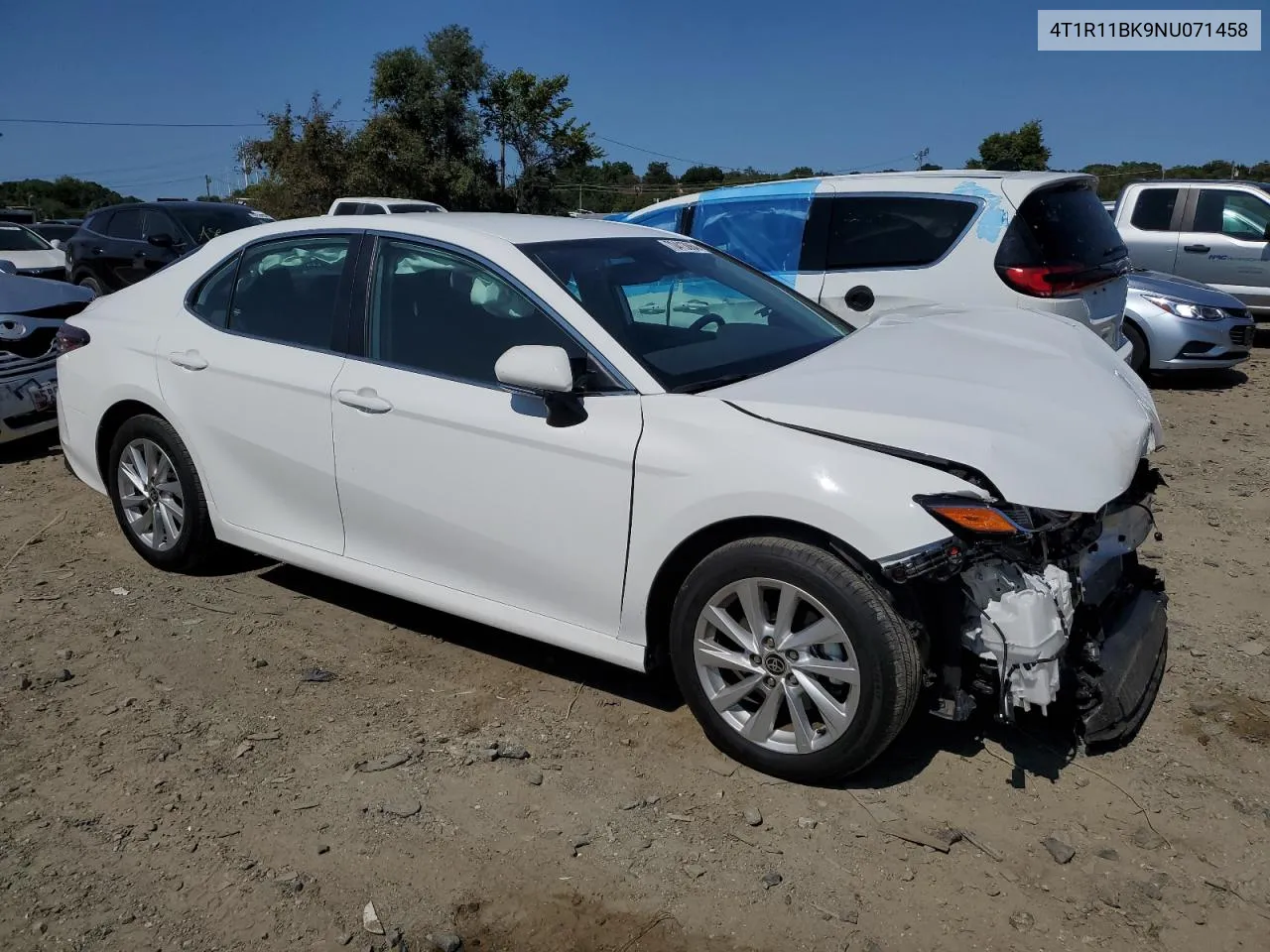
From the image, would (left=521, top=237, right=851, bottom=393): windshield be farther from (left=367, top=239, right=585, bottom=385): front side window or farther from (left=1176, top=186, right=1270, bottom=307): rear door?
(left=1176, top=186, right=1270, bottom=307): rear door

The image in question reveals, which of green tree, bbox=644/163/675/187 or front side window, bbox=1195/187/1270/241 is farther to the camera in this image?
green tree, bbox=644/163/675/187

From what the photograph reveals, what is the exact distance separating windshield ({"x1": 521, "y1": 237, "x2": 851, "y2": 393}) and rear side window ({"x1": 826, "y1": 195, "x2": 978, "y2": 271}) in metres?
2.51

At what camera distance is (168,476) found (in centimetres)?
461

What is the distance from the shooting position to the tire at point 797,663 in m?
2.88

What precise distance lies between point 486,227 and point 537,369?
0.96 meters

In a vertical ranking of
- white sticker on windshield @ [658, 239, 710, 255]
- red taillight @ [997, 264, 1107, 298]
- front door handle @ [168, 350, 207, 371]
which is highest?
white sticker on windshield @ [658, 239, 710, 255]

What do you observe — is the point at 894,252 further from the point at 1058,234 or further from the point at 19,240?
the point at 19,240

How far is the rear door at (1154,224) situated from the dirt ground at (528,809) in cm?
868

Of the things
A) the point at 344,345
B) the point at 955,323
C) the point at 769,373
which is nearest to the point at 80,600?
the point at 344,345

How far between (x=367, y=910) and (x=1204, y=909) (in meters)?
2.11

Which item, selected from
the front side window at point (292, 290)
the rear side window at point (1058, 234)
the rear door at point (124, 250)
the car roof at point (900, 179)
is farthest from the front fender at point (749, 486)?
the rear door at point (124, 250)

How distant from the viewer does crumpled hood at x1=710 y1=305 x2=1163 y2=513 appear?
2904 millimetres

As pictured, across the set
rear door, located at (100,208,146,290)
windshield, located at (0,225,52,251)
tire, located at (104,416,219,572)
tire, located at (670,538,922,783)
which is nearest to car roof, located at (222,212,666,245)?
tire, located at (104,416,219,572)

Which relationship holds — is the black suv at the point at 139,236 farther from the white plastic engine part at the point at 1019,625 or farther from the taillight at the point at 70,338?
the white plastic engine part at the point at 1019,625
